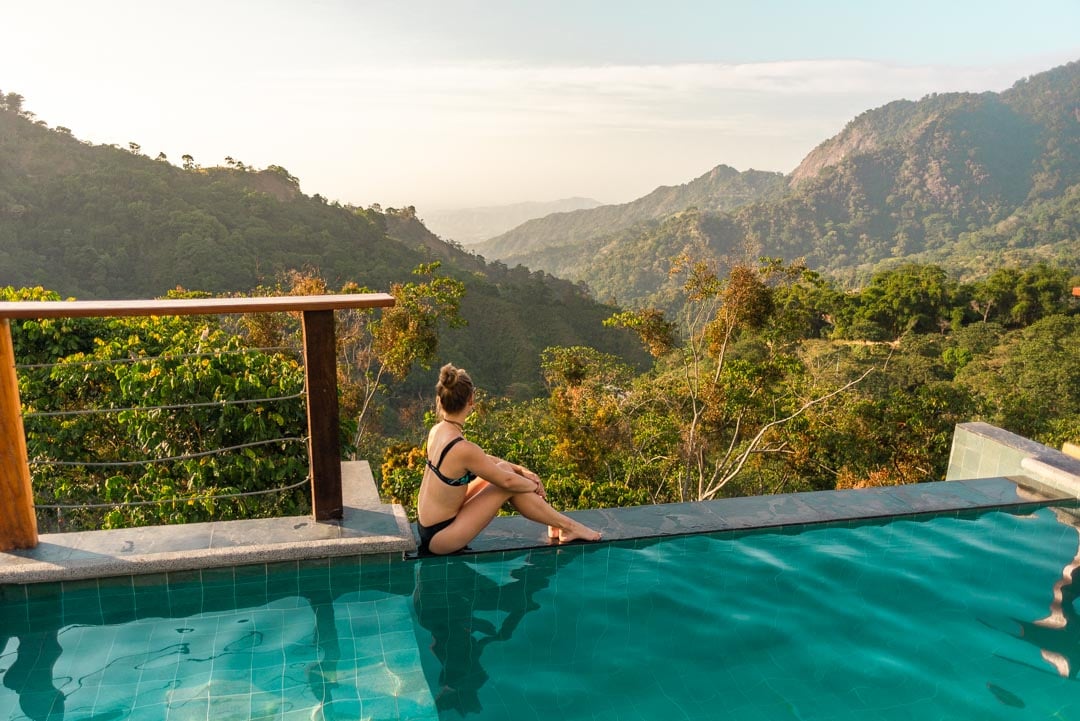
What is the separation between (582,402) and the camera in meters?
10.5

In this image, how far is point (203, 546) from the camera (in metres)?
2.67

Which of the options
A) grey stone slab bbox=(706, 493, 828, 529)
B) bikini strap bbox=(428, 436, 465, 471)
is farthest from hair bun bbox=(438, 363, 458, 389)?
grey stone slab bbox=(706, 493, 828, 529)

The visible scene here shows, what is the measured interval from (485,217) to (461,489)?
157 metres

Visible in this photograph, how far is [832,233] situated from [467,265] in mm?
48425

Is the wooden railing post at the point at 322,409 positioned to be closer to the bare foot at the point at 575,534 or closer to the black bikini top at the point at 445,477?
the black bikini top at the point at 445,477

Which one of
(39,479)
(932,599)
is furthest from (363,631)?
Result: (39,479)

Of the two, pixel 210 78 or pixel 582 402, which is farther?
pixel 210 78

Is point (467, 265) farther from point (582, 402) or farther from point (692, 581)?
point (692, 581)

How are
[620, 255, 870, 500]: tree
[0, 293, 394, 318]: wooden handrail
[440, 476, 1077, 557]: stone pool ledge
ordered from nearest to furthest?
[0, 293, 394, 318]: wooden handrail → [440, 476, 1077, 557]: stone pool ledge → [620, 255, 870, 500]: tree

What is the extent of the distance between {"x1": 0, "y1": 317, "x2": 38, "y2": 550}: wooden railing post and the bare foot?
6.08 feet

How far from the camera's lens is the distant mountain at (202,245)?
32.2 m

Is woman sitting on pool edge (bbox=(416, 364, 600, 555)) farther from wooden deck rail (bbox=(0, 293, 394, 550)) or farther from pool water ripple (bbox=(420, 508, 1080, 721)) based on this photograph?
wooden deck rail (bbox=(0, 293, 394, 550))

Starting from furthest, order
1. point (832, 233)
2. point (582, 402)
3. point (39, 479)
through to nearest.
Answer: point (832, 233) < point (582, 402) < point (39, 479)

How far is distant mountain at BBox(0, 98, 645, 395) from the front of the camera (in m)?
32.2
